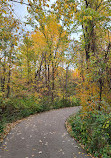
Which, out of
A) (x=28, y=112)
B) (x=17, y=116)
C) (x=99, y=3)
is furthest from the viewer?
(x=28, y=112)

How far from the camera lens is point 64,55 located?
956 cm

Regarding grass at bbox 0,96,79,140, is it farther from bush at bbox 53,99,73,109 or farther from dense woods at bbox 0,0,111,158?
bush at bbox 53,99,73,109

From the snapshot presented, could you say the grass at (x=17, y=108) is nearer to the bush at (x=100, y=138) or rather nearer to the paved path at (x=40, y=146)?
the paved path at (x=40, y=146)

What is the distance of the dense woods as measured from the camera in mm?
4211

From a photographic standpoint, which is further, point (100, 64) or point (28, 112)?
point (28, 112)

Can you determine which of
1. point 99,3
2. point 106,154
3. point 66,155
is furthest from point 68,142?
point 99,3

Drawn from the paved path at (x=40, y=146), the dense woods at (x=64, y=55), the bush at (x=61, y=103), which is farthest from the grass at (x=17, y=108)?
the paved path at (x=40, y=146)

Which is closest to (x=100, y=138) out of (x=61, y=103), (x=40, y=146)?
(x=40, y=146)

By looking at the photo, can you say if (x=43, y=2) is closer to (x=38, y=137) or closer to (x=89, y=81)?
(x=89, y=81)

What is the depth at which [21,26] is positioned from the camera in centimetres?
506

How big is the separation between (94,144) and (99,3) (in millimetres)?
8324

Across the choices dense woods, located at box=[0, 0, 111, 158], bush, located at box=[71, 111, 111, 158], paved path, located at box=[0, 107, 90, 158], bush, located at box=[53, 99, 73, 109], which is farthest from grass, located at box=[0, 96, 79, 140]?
bush, located at box=[71, 111, 111, 158]

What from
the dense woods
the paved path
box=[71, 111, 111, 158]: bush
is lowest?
the paved path

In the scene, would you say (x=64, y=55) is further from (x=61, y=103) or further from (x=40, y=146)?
(x=61, y=103)
